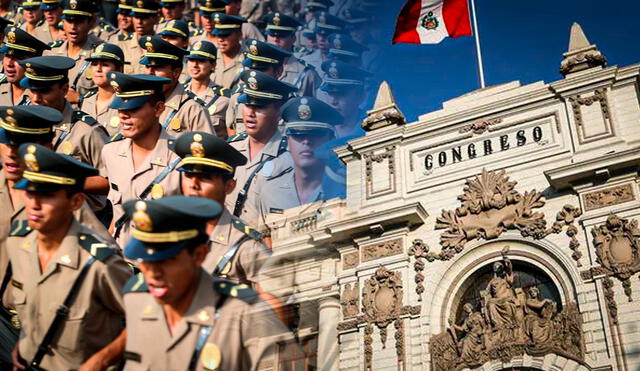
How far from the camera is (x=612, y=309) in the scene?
45.2 ft

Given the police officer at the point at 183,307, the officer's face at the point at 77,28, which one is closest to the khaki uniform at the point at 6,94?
the officer's face at the point at 77,28

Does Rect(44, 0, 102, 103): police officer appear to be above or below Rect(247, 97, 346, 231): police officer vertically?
above

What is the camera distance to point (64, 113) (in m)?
7.62

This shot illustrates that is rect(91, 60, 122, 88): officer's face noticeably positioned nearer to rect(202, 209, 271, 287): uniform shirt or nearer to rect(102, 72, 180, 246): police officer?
rect(102, 72, 180, 246): police officer

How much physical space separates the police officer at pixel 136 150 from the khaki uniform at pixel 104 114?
50.2 inches

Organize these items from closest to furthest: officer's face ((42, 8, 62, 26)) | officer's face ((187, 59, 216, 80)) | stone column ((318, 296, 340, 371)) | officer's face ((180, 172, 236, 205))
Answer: officer's face ((180, 172, 236, 205))
officer's face ((187, 59, 216, 80))
stone column ((318, 296, 340, 371))
officer's face ((42, 8, 62, 26))

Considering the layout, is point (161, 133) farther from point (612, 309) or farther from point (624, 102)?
point (624, 102)

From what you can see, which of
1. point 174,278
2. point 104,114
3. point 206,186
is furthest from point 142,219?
point 104,114

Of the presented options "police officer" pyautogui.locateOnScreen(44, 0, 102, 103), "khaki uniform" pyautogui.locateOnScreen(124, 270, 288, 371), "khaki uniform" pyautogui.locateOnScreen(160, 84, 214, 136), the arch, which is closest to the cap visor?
"khaki uniform" pyautogui.locateOnScreen(124, 270, 288, 371)

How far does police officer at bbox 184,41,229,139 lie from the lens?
10055 millimetres

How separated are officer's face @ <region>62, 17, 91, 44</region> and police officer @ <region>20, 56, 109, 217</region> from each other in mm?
6018

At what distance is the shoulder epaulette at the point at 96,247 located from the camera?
498 centimetres

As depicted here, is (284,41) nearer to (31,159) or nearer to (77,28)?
(77,28)

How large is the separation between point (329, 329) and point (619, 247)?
663 centimetres
